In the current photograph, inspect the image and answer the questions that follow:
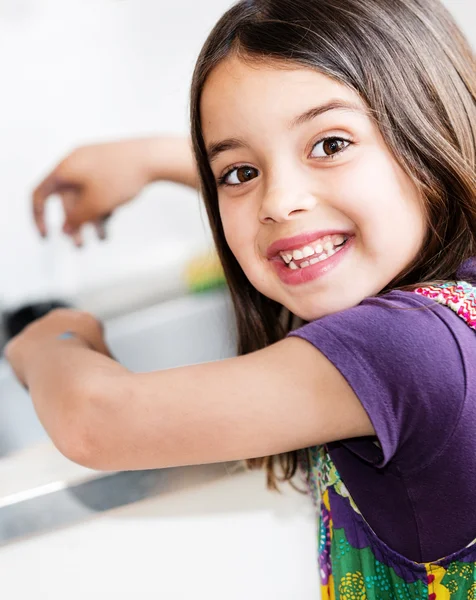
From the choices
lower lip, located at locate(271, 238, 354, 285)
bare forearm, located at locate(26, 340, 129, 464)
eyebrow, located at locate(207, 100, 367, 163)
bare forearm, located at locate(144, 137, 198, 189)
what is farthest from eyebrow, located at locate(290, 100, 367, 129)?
bare forearm, located at locate(144, 137, 198, 189)

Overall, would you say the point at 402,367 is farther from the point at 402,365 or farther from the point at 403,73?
the point at 403,73

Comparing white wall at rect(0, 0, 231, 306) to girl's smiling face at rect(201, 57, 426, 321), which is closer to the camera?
girl's smiling face at rect(201, 57, 426, 321)

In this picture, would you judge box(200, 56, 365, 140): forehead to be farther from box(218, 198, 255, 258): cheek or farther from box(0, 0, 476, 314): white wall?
box(0, 0, 476, 314): white wall

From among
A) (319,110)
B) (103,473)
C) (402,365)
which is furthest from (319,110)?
(103,473)

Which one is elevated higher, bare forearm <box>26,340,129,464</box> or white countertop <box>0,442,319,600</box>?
bare forearm <box>26,340,129,464</box>

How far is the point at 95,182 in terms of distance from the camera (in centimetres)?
88

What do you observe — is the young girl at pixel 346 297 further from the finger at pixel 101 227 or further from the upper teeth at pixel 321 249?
the finger at pixel 101 227

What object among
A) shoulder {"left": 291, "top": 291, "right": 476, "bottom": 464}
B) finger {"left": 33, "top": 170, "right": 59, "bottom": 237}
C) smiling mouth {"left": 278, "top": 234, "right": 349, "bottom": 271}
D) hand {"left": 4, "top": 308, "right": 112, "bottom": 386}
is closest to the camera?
shoulder {"left": 291, "top": 291, "right": 476, "bottom": 464}

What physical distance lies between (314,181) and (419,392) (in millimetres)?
190

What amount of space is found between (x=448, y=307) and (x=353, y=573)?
0.28m

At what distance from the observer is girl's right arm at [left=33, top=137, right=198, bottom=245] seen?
0.86 meters

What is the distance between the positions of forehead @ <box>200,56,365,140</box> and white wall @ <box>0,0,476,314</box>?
29 cm

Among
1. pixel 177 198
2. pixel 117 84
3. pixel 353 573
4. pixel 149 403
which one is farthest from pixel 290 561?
pixel 117 84

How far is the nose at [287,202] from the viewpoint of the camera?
0.57 metres
